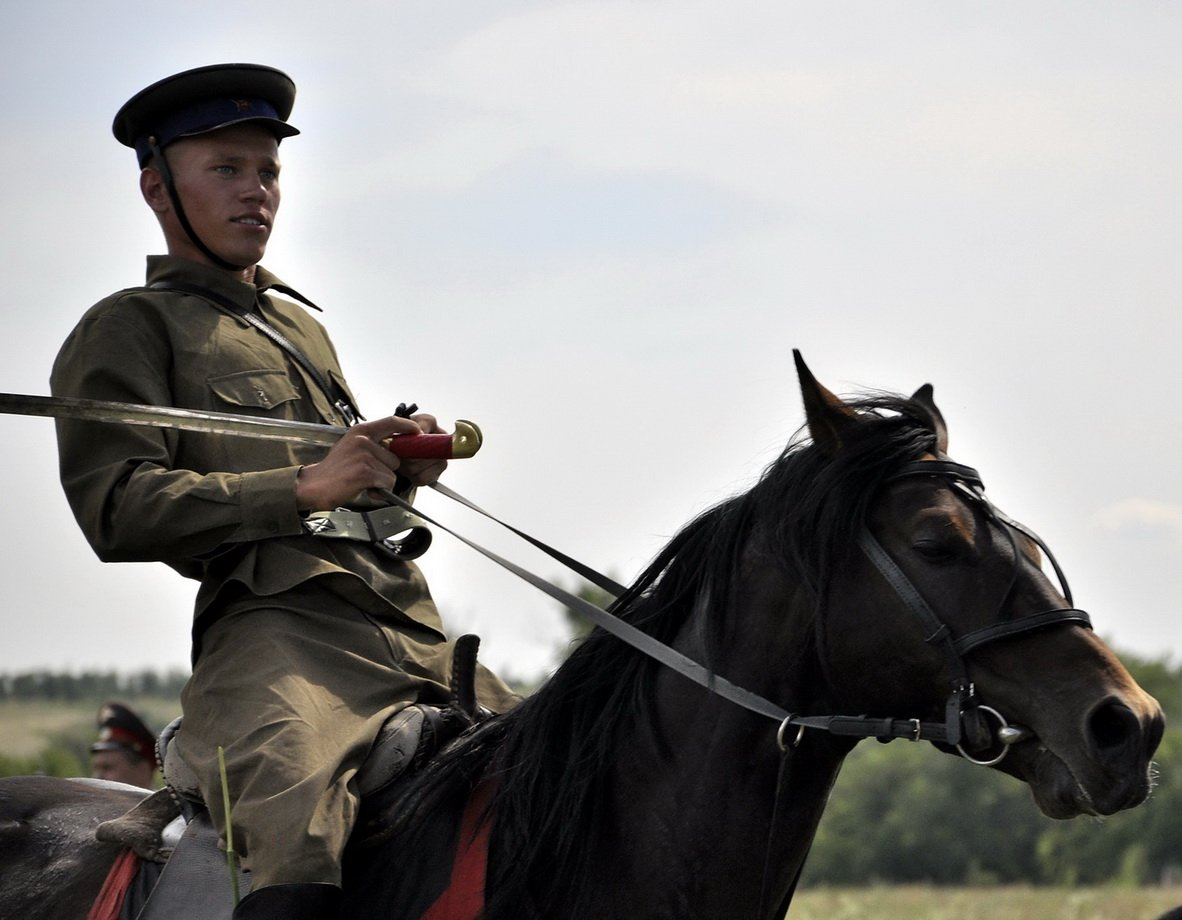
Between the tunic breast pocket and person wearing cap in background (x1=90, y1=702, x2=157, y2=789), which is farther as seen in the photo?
person wearing cap in background (x1=90, y1=702, x2=157, y2=789)

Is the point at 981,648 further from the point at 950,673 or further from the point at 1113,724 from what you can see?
the point at 1113,724

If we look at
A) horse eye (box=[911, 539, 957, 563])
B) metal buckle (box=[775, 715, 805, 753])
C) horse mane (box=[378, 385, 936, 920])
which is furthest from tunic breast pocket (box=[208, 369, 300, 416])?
horse eye (box=[911, 539, 957, 563])

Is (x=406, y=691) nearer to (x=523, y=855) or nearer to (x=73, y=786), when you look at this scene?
(x=523, y=855)

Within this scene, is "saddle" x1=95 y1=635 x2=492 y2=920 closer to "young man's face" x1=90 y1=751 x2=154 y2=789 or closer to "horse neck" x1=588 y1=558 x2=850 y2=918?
"horse neck" x1=588 y1=558 x2=850 y2=918

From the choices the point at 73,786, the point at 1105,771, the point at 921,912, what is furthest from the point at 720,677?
the point at 921,912

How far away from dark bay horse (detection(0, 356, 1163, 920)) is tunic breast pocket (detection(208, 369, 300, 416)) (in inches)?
46.5

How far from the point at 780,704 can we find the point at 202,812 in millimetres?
1705

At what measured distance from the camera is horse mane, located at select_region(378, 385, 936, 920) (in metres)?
4.00

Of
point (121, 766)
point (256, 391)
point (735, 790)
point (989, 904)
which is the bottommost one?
point (989, 904)

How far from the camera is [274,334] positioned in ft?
16.6

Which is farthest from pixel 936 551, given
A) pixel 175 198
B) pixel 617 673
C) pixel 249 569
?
pixel 175 198

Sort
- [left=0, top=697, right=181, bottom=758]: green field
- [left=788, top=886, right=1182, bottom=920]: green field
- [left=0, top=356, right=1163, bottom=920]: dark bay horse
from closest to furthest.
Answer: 1. [left=0, top=356, right=1163, bottom=920]: dark bay horse
2. [left=788, top=886, right=1182, bottom=920]: green field
3. [left=0, top=697, right=181, bottom=758]: green field

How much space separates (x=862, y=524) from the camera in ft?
12.9

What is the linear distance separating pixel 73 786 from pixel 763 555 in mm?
2906
